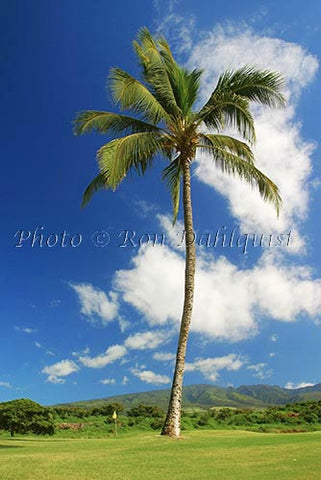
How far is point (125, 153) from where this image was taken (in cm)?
1842

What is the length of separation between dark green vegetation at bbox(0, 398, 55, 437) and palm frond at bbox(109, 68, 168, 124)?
14.5 meters

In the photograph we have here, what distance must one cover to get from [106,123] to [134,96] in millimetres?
1967

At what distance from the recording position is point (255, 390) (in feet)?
609

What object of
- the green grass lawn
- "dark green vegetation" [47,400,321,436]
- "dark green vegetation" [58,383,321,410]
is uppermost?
"dark green vegetation" [58,383,321,410]

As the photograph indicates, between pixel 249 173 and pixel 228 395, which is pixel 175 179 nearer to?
pixel 249 173

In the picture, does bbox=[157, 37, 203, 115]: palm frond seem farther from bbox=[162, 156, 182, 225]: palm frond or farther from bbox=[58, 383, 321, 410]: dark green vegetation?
bbox=[58, 383, 321, 410]: dark green vegetation

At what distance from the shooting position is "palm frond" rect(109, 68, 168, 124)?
18938mm

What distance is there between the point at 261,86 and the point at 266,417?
18215 millimetres

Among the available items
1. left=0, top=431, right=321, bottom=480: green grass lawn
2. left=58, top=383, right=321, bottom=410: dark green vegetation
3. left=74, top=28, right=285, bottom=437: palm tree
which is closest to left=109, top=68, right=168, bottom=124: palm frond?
left=74, top=28, right=285, bottom=437: palm tree

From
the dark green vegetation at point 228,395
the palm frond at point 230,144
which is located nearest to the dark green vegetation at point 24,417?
the palm frond at point 230,144

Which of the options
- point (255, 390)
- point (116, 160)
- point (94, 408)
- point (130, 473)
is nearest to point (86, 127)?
point (116, 160)

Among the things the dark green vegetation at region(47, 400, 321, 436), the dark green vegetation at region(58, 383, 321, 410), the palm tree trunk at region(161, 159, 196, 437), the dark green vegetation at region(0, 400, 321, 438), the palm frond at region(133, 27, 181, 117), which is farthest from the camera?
the dark green vegetation at region(58, 383, 321, 410)

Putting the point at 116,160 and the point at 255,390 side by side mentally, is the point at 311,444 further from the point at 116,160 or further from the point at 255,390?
the point at 255,390

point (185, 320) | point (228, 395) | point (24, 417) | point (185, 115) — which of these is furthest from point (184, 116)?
point (228, 395)
